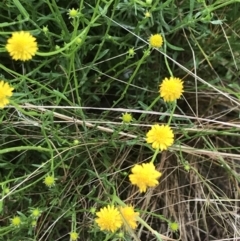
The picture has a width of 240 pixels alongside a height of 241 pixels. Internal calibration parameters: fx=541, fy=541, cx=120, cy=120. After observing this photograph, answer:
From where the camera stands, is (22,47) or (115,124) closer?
(22,47)

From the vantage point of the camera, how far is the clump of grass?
935mm

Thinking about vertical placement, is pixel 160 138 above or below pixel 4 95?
below

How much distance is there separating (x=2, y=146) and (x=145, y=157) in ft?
0.99

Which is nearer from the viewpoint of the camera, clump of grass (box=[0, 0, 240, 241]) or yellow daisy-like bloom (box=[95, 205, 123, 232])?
yellow daisy-like bloom (box=[95, 205, 123, 232])

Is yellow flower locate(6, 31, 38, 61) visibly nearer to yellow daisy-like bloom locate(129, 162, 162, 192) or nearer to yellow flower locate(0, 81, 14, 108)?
yellow flower locate(0, 81, 14, 108)

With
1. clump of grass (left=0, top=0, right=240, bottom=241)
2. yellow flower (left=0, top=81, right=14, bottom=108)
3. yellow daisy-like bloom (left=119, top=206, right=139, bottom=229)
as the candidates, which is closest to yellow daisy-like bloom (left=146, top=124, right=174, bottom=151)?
clump of grass (left=0, top=0, right=240, bottom=241)

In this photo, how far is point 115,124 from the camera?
1020mm

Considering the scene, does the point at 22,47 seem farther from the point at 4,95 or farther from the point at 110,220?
the point at 110,220

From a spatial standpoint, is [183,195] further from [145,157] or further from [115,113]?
[115,113]

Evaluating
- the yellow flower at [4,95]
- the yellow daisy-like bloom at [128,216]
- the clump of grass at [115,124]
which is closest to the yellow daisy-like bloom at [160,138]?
the clump of grass at [115,124]

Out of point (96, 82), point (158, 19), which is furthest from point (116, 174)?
point (158, 19)

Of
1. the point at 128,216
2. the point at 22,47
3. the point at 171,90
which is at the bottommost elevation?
the point at 128,216

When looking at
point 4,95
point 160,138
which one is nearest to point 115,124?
point 160,138

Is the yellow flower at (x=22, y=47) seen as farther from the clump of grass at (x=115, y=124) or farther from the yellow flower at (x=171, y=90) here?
the yellow flower at (x=171, y=90)
